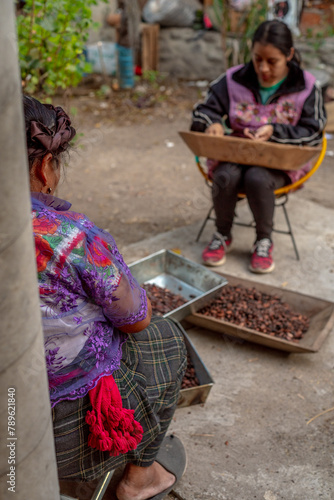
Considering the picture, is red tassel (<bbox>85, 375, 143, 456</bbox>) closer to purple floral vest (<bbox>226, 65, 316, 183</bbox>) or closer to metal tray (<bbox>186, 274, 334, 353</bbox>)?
metal tray (<bbox>186, 274, 334, 353</bbox>)

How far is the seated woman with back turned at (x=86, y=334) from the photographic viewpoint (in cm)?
141

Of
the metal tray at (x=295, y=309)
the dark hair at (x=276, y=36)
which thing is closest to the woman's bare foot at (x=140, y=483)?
the metal tray at (x=295, y=309)

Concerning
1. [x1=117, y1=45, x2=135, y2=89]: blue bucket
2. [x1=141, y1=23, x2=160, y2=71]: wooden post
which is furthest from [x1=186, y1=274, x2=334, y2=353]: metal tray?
[x1=141, y1=23, x2=160, y2=71]: wooden post

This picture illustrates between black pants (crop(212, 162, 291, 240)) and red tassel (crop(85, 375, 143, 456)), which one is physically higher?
red tassel (crop(85, 375, 143, 456))

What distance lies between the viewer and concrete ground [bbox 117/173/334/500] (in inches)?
81.9

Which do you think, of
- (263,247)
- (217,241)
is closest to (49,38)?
(217,241)

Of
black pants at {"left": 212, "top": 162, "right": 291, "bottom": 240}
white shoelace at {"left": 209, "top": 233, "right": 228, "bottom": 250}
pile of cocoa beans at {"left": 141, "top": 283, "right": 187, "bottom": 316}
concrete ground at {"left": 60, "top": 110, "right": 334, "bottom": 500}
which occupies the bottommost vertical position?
concrete ground at {"left": 60, "top": 110, "right": 334, "bottom": 500}

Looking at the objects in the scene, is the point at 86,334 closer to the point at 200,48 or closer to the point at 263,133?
the point at 263,133

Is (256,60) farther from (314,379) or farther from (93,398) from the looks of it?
(93,398)

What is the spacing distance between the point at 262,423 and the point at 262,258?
4.62 feet

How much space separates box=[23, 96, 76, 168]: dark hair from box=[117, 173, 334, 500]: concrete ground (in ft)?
4.62

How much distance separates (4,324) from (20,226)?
0.17 m

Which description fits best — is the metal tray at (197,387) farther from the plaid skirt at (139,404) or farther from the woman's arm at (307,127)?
the woman's arm at (307,127)

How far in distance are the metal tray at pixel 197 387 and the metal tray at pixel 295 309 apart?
0.36m
